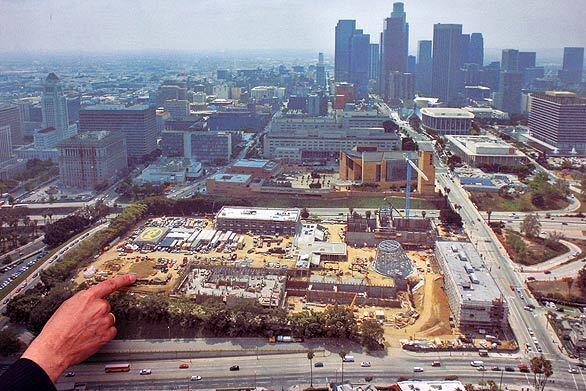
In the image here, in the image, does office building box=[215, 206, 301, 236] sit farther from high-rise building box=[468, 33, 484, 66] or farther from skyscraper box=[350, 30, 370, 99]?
skyscraper box=[350, 30, 370, 99]

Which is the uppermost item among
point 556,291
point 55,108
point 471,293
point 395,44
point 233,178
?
point 395,44

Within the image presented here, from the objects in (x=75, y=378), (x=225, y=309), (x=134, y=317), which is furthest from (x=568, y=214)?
(x=75, y=378)

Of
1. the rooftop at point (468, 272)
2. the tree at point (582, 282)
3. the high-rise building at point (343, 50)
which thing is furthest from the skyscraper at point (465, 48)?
the tree at point (582, 282)

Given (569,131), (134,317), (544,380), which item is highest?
(569,131)

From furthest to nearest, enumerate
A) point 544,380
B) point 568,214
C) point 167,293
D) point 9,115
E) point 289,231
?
point 9,115
point 568,214
point 289,231
point 167,293
point 544,380

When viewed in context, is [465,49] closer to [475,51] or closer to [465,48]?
[465,48]

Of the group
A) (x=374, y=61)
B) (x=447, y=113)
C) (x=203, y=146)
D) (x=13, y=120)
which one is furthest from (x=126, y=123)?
(x=374, y=61)

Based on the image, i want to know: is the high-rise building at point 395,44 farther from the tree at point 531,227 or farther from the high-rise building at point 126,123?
the tree at point 531,227

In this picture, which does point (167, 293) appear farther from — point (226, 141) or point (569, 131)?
point (569, 131)
